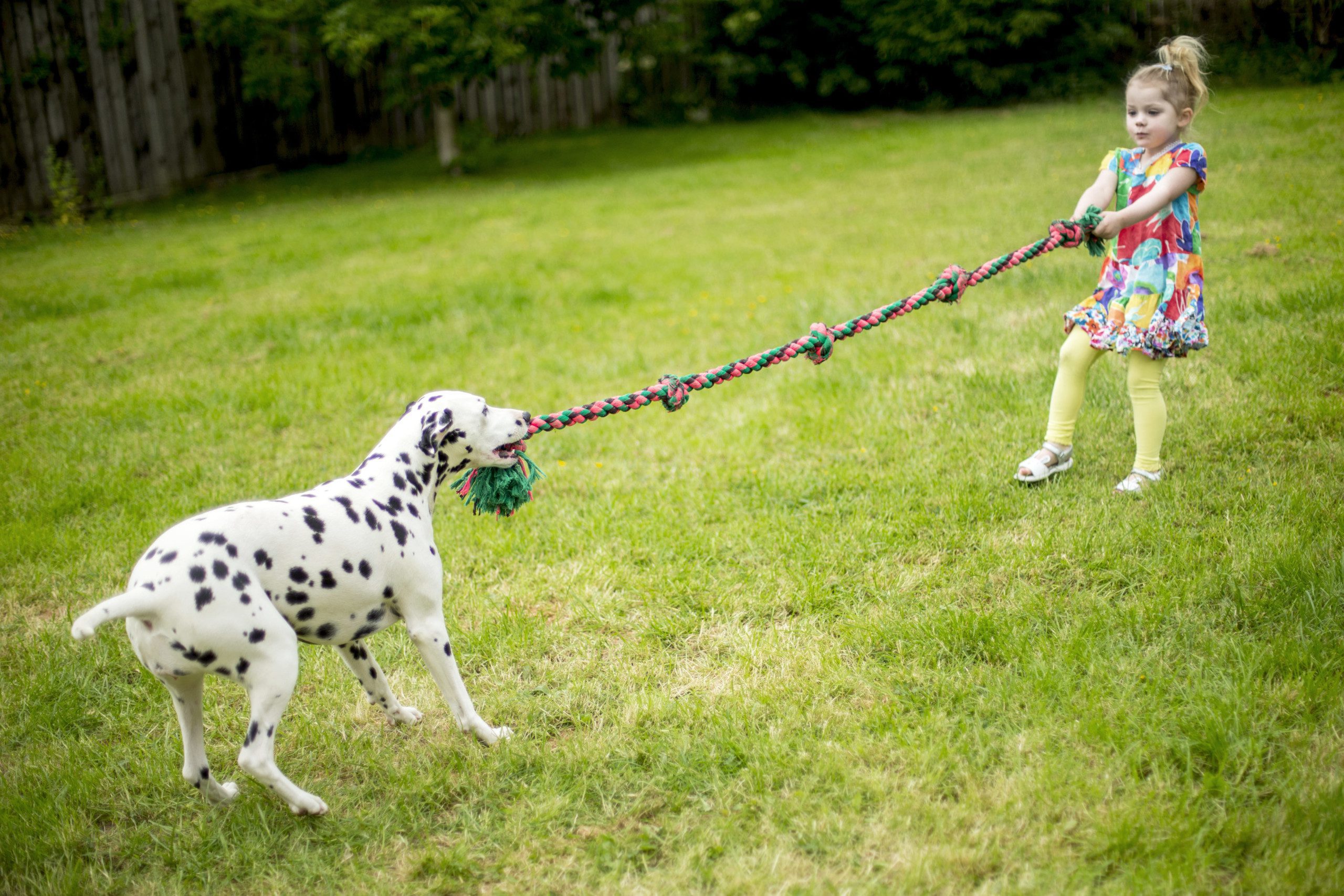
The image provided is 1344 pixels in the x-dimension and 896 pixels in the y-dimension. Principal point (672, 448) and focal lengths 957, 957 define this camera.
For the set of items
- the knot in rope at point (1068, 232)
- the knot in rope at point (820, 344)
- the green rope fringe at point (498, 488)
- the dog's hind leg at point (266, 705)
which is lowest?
the dog's hind leg at point (266, 705)

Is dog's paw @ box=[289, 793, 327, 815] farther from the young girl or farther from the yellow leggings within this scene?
the yellow leggings

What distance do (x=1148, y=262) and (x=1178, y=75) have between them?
0.74m

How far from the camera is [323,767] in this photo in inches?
115

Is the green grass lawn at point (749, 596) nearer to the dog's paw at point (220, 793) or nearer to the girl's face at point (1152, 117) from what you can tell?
the dog's paw at point (220, 793)

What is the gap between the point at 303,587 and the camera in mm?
2496

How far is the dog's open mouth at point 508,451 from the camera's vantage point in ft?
9.70

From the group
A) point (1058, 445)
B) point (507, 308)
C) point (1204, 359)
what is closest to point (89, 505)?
point (507, 308)

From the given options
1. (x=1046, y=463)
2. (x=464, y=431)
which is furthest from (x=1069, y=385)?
(x=464, y=431)

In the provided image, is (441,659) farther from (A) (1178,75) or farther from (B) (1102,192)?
(A) (1178,75)

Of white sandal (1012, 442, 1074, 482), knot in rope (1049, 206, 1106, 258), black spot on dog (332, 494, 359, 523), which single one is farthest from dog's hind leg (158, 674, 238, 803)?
knot in rope (1049, 206, 1106, 258)

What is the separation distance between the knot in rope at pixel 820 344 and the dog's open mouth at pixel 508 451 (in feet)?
3.76

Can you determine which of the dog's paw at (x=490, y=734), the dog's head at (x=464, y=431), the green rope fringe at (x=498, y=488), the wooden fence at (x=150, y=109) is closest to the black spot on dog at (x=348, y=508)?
the dog's head at (x=464, y=431)

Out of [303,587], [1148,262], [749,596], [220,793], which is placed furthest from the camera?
[1148,262]

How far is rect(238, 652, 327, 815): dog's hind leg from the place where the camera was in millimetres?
2387
